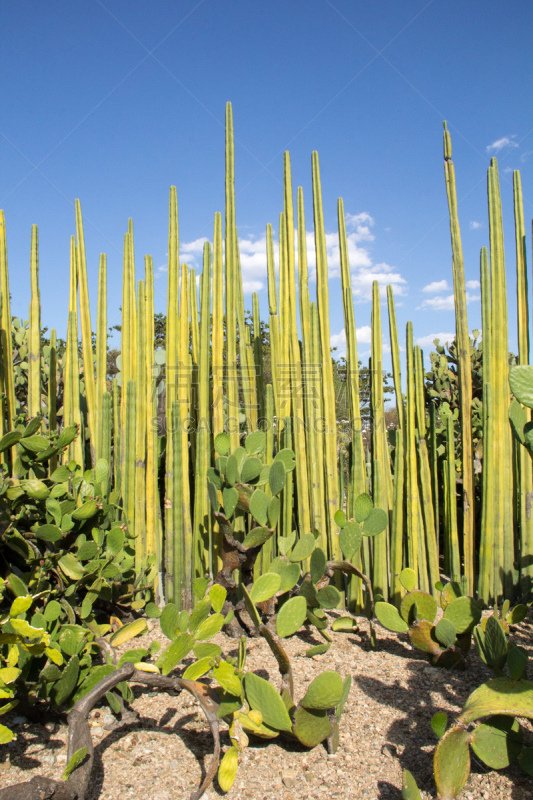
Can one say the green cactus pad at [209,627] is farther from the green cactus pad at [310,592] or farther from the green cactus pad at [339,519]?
the green cactus pad at [339,519]

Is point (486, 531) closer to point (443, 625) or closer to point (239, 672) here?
point (443, 625)

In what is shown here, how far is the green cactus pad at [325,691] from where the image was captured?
0.76 meters

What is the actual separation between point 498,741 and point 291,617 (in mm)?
403

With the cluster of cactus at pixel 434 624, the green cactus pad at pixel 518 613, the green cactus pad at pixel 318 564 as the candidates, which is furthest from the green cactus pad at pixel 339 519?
the green cactus pad at pixel 518 613

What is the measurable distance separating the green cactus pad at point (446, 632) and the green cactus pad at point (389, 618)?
0.07 m

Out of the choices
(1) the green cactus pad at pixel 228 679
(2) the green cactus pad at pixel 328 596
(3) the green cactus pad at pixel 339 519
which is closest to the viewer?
(1) the green cactus pad at pixel 228 679

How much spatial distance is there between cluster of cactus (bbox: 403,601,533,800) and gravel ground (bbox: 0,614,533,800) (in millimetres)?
75

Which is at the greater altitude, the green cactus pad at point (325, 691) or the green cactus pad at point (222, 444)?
the green cactus pad at point (222, 444)

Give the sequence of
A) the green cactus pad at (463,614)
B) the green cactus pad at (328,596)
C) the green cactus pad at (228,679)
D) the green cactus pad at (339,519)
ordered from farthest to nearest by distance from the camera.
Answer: the green cactus pad at (339,519), the green cactus pad at (328,596), the green cactus pad at (463,614), the green cactus pad at (228,679)

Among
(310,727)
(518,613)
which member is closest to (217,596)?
(310,727)

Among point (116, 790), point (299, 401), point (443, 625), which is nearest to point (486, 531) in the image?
point (443, 625)

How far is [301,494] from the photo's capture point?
148cm

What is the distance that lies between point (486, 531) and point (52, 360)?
1.50 m

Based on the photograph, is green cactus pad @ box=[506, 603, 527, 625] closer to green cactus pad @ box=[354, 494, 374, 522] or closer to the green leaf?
green cactus pad @ box=[354, 494, 374, 522]
